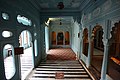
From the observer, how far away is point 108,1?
9.57 ft

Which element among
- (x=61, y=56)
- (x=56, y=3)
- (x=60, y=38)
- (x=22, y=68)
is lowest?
(x=22, y=68)

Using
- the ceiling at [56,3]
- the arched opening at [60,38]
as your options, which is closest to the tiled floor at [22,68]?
the ceiling at [56,3]

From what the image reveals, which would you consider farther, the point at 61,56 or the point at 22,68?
the point at 61,56

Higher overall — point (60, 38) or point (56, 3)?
point (56, 3)

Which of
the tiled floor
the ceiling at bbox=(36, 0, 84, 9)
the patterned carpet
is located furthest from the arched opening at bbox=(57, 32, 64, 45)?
the ceiling at bbox=(36, 0, 84, 9)

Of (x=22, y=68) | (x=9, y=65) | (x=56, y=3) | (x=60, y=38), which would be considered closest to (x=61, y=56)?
(x=22, y=68)

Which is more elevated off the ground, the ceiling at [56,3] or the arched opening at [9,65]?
the ceiling at [56,3]

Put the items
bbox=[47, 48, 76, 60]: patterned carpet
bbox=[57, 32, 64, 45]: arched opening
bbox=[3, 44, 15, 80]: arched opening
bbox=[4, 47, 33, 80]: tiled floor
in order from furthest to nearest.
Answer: bbox=[57, 32, 64, 45]: arched opening < bbox=[47, 48, 76, 60]: patterned carpet < bbox=[4, 47, 33, 80]: tiled floor < bbox=[3, 44, 15, 80]: arched opening

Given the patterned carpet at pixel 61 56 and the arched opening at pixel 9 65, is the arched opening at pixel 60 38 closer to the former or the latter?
the patterned carpet at pixel 61 56

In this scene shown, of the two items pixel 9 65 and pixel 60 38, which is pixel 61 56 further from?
pixel 60 38

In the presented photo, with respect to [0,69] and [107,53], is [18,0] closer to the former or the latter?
[0,69]

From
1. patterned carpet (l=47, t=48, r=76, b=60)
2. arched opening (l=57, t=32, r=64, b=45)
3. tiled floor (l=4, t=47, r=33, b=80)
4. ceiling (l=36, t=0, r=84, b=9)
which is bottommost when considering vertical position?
tiled floor (l=4, t=47, r=33, b=80)

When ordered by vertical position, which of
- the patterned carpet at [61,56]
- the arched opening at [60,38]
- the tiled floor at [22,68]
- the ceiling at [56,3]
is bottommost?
the tiled floor at [22,68]

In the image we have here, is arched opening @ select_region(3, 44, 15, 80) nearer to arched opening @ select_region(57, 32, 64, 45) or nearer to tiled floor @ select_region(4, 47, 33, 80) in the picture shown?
tiled floor @ select_region(4, 47, 33, 80)
